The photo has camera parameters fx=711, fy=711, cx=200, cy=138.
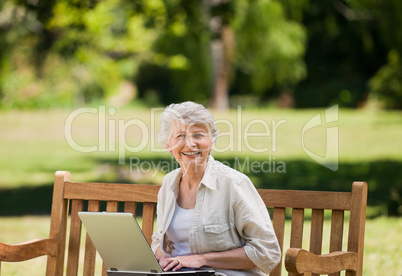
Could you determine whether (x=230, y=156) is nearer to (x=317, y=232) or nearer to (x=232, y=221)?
(x=317, y=232)

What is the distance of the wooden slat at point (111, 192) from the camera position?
390 cm

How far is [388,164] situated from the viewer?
1431 cm

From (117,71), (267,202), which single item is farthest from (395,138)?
(117,71)

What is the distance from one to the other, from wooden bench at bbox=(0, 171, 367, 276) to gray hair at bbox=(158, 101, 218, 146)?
0.44m

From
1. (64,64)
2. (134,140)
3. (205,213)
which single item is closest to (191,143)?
(205,213)

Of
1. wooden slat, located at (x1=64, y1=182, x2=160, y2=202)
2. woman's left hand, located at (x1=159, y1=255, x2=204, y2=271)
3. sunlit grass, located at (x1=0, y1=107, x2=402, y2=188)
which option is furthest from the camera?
sunlit grass, located at (x1=0, y1=107, x2=402, y2=188)

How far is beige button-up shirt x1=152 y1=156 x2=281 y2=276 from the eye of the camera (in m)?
3.33

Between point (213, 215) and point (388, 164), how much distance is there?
37.8 feet

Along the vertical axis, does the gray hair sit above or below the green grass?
above

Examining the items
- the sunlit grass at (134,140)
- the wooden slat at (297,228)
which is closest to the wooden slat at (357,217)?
the wooden slat at (297,228)

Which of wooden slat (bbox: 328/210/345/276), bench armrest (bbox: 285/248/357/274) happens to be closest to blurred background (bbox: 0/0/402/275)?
wooden slat (bbox: 328/210/345/276)

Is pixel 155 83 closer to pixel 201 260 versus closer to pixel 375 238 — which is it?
pixel 375 238

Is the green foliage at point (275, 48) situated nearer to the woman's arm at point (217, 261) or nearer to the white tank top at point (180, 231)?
the white tank top at point (180, 231)

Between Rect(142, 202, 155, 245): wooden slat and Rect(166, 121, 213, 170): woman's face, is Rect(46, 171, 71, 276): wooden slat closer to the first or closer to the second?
Rect(142, 202, 155, 245): wooden slat
